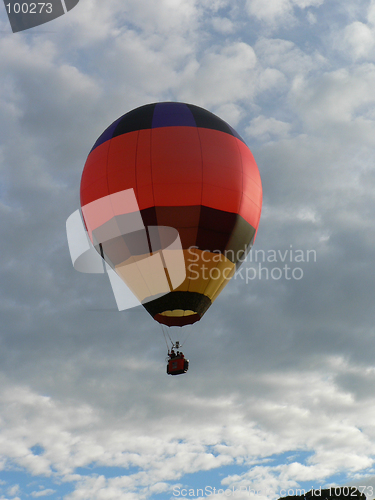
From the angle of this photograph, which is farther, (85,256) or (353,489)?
(353,489)

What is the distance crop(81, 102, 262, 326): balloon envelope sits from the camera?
65.6 feet

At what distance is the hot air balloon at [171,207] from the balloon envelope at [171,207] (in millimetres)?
40

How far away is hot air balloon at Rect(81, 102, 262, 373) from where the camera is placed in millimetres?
20000

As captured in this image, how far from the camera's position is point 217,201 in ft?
66.9

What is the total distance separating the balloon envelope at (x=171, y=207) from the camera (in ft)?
65.6

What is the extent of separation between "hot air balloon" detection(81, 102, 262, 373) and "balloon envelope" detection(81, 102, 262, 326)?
0.04 m

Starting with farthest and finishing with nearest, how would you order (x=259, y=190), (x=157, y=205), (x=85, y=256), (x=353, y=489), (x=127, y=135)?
(x=353, y=489) → (x=85, y=256) → (x=259, y=190) → (x=127, y=135) → (x=157, y=205)

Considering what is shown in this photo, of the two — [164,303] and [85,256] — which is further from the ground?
[85,256]

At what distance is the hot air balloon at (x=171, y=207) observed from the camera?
20.0 m

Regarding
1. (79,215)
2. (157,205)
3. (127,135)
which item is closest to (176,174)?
(157,205)

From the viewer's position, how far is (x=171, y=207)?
19922 millimetres

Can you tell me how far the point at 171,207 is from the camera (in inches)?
784

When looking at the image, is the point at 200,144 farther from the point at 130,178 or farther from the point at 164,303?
the point at 164,303

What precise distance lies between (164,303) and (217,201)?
470 centimetres
